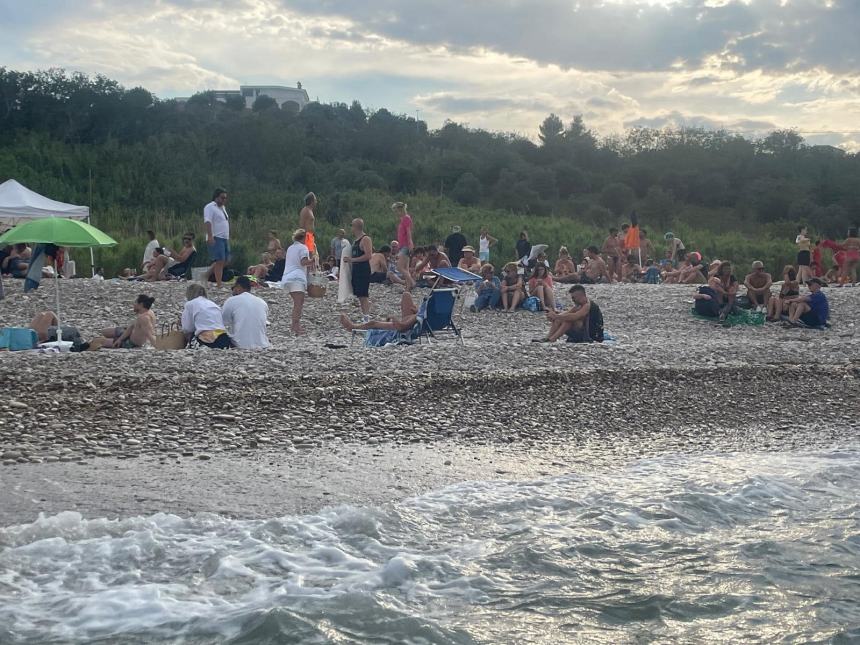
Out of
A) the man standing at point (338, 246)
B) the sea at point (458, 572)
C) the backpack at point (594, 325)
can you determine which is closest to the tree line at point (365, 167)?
the man standing at point (338, 246)

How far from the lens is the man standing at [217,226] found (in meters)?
13.3

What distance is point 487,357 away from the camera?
32.2ft

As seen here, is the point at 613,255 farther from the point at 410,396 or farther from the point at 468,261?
the point at 410,396

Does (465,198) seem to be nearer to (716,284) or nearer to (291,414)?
(716,284)

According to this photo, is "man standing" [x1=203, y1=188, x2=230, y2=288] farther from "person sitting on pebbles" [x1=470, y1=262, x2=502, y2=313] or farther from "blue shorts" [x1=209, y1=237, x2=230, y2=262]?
"person sitting on pebbles" [x1=470, y1=262, x2=502, y2=313]

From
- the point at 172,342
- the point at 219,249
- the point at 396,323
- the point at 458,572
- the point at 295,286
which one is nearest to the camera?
the point at 458,572

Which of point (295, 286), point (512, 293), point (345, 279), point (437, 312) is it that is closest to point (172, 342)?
point (295, 286)

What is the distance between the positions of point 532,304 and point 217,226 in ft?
17.5

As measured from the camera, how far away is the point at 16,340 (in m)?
10.1

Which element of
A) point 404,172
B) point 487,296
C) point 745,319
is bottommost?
point 745,319

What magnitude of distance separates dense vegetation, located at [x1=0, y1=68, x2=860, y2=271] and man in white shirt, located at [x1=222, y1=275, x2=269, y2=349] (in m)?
19.2

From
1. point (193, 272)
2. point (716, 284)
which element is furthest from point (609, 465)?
point (193, 272)

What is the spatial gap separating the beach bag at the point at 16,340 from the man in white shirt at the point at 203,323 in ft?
5.70

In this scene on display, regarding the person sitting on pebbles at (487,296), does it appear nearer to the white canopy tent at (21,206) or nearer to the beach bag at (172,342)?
the beach bag at (172,342)
